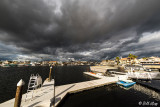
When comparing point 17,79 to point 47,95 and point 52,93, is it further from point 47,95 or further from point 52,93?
point 47,95

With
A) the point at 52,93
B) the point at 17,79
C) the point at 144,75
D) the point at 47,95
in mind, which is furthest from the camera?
the point at 17,79

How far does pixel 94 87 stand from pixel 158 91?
17.1 m

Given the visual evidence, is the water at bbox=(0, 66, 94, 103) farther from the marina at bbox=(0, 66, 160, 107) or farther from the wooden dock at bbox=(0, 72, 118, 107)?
the wooden dock at bbox=(0, 72, 118, 107)

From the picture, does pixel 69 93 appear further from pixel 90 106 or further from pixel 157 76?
pixel 157 76

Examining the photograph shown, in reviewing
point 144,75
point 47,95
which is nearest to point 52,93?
point 47,95

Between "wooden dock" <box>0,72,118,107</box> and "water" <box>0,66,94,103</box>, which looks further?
"water" <box>0,66,94,103</box>

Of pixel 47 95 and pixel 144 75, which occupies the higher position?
pixel 47 95

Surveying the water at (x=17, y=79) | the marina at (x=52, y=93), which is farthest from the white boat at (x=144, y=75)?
the water at (x=17, y=79)

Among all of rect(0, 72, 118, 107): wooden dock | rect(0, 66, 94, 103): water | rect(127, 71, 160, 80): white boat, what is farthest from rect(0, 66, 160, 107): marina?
rect(127, 71, 160, 80): white boat

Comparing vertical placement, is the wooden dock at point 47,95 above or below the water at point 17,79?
above

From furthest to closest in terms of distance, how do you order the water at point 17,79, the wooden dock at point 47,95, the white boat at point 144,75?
the white boat at point 144,75
the water at point 17,79
the wooden dock at point 47,95

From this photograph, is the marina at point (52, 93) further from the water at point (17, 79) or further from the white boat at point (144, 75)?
the white boat at point (144, 75)

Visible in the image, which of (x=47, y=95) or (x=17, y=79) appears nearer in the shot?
(x=47, y=95)

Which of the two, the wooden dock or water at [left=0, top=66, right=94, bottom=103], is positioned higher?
the wooden dock
